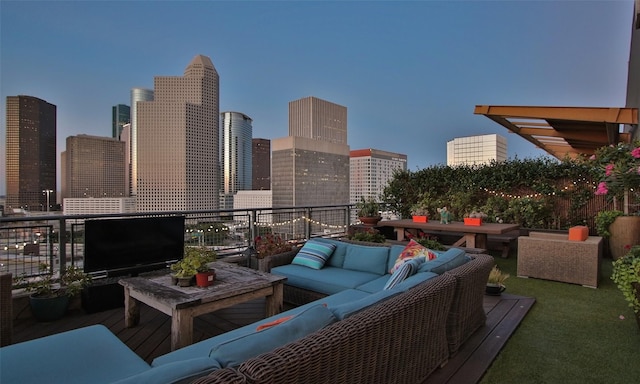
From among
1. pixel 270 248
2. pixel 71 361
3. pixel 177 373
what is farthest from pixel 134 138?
pixel 177 373

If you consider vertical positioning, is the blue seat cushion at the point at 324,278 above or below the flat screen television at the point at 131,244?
below

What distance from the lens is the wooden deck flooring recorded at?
2328 mm

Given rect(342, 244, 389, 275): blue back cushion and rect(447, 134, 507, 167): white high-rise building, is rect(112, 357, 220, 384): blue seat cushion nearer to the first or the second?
rect(342, 244, 389, 275): blue back cushion

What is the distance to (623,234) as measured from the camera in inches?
219

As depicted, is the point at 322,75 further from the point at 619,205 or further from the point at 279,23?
the point at 619,205

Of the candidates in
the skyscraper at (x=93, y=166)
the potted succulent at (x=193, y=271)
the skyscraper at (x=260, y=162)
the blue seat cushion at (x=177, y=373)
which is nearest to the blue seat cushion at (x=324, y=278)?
the potted succulent at (x=193, y=271)

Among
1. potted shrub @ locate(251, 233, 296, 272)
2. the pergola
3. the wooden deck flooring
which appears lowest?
the wooden deck flooring

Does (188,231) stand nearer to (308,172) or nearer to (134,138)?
(308,172)

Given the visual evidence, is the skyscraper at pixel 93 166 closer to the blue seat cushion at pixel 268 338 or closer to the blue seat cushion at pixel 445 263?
the blue seat cushion at pixel 445 263

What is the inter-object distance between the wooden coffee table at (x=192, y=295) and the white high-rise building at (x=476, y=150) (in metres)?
6.96

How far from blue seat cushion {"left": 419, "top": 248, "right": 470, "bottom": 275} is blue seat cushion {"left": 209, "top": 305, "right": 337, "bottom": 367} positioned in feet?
4.29

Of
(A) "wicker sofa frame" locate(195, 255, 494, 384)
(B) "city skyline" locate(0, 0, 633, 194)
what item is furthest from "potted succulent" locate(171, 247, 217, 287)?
(B) "city skyline" locate(0, 0, 633, 194)

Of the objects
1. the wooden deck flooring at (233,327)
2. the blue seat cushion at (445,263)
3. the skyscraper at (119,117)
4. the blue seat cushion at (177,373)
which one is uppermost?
the skyscraper at (119,117)

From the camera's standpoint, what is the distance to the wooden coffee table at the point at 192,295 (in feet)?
7.88
